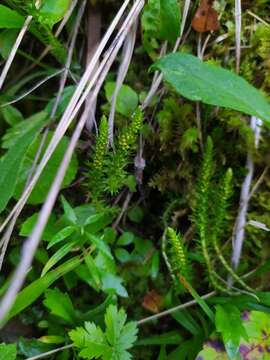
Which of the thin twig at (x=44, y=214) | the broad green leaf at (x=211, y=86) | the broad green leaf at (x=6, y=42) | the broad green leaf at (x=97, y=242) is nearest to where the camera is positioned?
the thin twig at (x=44, y=214)

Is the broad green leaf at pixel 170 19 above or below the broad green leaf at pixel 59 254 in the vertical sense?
above

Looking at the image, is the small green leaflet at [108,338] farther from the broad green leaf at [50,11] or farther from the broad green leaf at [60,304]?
the broad green leaf at [50,11]

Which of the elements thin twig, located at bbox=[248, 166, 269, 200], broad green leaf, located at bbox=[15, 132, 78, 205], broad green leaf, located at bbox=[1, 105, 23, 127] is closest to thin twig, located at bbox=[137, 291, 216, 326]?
thin twig, located at bbox=[248, 166, 269, 200]

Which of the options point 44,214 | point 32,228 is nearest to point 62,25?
point 32,228

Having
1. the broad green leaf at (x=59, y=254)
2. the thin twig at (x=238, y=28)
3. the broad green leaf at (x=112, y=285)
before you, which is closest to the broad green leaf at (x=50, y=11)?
the thin twig at (x=238, y=28)

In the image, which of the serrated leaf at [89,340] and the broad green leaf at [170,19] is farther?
the broad green leaf at [170,19]

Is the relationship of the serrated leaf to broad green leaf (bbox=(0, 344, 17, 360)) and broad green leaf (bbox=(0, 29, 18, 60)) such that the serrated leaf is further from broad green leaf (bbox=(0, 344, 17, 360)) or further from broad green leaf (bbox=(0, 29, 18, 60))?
broad green leaf (bbox=(0, 29, 18, 60))

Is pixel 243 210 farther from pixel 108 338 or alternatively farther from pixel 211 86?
pixel 108 338
